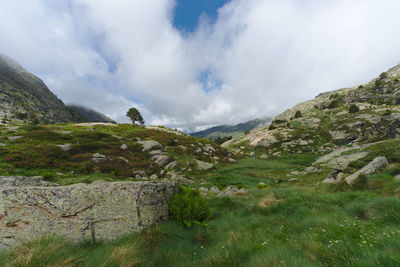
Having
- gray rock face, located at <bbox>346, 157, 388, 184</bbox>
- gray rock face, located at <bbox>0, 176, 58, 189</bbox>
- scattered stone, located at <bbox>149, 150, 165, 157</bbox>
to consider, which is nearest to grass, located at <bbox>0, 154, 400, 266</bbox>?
gray rock face, located at <bbox>346, 157, 388, 184</bbox>

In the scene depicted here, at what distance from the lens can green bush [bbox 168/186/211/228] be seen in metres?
6.37

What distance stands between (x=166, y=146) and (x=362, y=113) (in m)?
57.6

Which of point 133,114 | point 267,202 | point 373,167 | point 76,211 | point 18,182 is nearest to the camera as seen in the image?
point 76,211

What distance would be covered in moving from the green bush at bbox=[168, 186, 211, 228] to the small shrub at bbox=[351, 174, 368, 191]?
807 cm

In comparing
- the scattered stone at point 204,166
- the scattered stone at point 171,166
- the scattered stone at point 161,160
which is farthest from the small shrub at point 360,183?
the scattered stone at point 161,160

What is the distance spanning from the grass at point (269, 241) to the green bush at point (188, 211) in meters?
0.36

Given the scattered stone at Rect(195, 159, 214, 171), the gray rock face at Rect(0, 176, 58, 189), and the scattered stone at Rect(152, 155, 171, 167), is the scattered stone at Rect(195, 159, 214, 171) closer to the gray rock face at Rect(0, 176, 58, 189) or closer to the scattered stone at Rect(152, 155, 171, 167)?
the scattered stone at Rect(152, 155, 171, 167)

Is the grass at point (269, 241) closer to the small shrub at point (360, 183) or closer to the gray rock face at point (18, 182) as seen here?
the small shrub at point (360, 183)

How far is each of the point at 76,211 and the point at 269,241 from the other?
606 cm

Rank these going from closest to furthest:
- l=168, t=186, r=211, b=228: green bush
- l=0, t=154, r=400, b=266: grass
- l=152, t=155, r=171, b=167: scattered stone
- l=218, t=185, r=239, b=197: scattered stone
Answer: l=0, t=154, r=400, b=266: grass → l=168, t=186, r=211, b=228: green bush → l=218, t=185, r=239, b=197: scattered stone → l=152, t=155, r=171, b=167: scattered stone

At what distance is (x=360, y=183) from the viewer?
27.1 feet

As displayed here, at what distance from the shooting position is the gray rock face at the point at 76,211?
454cm

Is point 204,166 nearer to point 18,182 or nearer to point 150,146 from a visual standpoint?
point 150,146

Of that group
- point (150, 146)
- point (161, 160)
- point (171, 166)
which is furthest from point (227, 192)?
point (150, 146)
